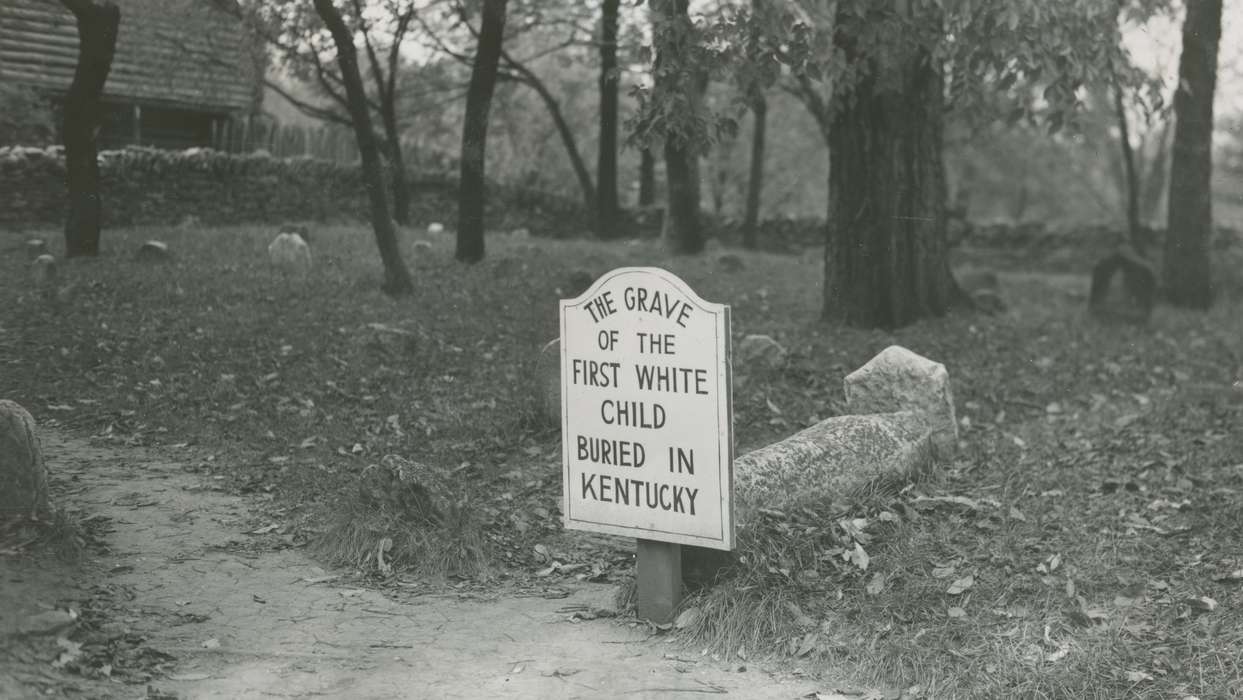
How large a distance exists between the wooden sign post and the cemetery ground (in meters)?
0.41

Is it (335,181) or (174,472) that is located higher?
(335,181)

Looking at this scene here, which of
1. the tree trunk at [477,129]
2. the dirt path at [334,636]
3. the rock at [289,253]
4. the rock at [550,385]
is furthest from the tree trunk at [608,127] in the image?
the dirt path at [334,636]

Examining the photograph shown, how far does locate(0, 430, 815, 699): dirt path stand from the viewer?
5090 mm

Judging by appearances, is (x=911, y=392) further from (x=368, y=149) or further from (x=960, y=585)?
(x=368, y=149)

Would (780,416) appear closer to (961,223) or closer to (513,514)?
(513,514)

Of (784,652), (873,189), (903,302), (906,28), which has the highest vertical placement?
(906,28)

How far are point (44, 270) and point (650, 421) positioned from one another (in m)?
8.44

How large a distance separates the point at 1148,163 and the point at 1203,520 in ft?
138

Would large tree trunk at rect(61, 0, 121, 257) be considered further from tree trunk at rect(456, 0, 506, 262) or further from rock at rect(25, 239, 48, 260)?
tree trunk at rect(456, 0, 506, 262)

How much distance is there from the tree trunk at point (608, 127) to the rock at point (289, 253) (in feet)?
19.7

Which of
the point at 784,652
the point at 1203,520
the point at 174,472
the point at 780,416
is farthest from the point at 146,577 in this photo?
the point at 1203,520

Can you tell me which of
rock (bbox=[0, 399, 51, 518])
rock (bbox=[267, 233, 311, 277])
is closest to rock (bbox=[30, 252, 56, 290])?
rock (bbox=[267, 233, 311, 277])

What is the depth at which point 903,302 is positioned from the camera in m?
12.8

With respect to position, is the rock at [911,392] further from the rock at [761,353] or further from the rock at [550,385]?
the rock at [550,385]
